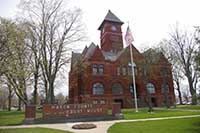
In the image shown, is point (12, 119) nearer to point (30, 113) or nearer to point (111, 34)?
point (30, 113)

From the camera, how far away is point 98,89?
152 ft

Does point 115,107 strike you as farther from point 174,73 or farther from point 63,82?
point 174,73

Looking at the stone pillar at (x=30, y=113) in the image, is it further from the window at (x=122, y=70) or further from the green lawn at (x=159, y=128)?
the window at (x=122, y=70)

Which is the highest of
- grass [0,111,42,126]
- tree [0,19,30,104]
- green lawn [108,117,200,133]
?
tree [0,19,30,104]

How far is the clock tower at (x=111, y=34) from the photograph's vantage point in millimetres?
54688

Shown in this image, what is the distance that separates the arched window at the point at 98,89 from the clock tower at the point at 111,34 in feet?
38.1

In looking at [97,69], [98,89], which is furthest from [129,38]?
[98,89]

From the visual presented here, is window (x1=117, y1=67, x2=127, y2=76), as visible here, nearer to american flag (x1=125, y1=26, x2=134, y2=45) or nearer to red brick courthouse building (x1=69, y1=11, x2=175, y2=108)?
red brick courthouse building (x1=69, y1=11, x2=175, y2=108)

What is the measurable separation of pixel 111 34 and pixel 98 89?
15.8 metres

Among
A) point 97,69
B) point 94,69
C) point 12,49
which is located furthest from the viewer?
point 97,69

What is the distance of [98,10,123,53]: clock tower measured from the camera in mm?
54688

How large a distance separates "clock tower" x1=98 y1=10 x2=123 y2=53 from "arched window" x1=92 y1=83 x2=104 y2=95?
457 inches

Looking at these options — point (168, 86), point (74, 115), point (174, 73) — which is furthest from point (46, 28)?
point (168, 86)

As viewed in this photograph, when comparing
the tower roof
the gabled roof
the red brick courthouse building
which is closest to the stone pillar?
the red brick courthouse building
